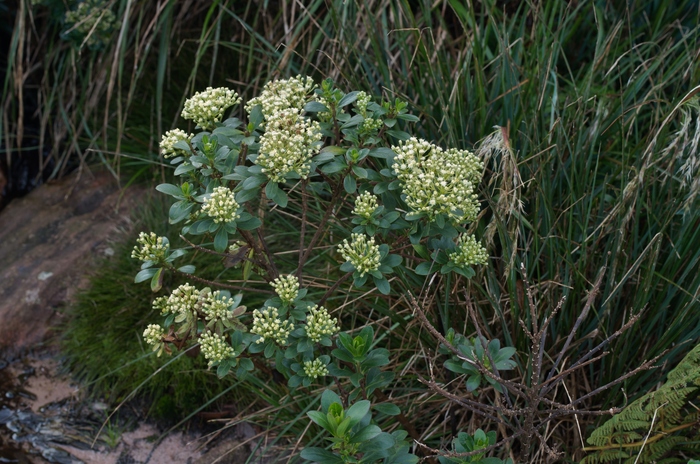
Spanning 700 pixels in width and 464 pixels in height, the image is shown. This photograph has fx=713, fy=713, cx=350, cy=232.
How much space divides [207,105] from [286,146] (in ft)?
0.93

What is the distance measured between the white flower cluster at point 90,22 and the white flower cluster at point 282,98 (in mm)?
1618

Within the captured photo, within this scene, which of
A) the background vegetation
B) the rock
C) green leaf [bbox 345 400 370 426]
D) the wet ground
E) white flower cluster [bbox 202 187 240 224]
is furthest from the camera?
the rock

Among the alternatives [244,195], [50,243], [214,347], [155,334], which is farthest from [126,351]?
[244,195]

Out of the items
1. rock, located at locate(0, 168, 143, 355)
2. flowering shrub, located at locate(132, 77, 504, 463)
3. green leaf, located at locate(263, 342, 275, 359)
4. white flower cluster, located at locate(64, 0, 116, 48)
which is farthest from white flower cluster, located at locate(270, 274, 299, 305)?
white flower cluster, located at locate(64, 0, 116, 48)

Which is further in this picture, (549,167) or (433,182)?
(549,167)

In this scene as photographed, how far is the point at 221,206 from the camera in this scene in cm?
167

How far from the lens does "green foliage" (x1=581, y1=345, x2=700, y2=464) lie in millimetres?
1778

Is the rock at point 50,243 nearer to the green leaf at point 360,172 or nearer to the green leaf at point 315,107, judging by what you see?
the green leaf at point 315,107

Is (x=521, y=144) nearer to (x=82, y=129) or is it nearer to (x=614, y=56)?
(x=614, y=56)

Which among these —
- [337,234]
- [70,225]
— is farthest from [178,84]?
[337,234]

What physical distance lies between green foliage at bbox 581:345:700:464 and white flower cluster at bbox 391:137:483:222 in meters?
0.65

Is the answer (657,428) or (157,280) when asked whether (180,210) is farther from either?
(657,428)

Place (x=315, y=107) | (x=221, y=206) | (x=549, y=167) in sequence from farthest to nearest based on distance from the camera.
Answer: (x=549, y=167) → (x=315, y=107) → (x=221, y=206)

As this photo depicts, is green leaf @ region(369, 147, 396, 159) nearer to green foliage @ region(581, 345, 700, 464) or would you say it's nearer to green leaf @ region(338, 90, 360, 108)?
green leaf @ region(338, 90, 360, 108)
